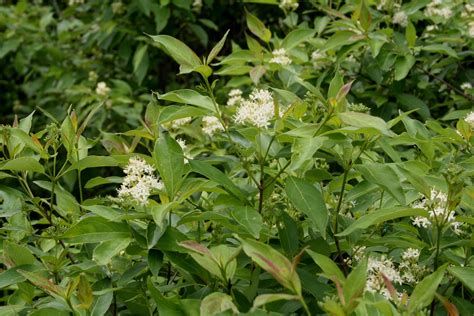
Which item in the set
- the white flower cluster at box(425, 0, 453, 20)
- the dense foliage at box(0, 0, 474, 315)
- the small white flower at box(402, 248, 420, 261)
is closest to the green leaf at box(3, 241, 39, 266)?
the dense foliage at box(0, 0, 474, 315)

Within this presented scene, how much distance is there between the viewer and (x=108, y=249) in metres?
Result: 1.29

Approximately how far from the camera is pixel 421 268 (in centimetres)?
141

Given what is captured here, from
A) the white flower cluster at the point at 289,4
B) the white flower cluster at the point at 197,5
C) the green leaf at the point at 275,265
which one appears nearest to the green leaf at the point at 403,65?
the white flower cluster at the point at 289,4

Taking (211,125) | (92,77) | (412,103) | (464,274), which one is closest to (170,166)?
(464,274)

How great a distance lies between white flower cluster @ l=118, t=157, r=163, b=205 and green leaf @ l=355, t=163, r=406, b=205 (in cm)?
39

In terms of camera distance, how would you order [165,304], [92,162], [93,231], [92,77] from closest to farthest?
[165,304] < [93,231] < [92,162] < [92,77]

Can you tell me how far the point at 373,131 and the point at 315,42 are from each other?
4.96 feet

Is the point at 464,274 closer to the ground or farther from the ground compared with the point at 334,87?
closer to the ground

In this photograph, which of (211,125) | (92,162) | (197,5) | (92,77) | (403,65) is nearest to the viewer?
(92,162)

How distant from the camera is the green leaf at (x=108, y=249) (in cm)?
127

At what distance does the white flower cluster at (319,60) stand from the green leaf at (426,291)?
1.66 m

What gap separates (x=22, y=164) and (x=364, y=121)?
66cm

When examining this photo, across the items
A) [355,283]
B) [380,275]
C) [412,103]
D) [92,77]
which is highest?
[355,283]

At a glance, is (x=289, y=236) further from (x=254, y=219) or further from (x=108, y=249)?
(x=108, y=249)
